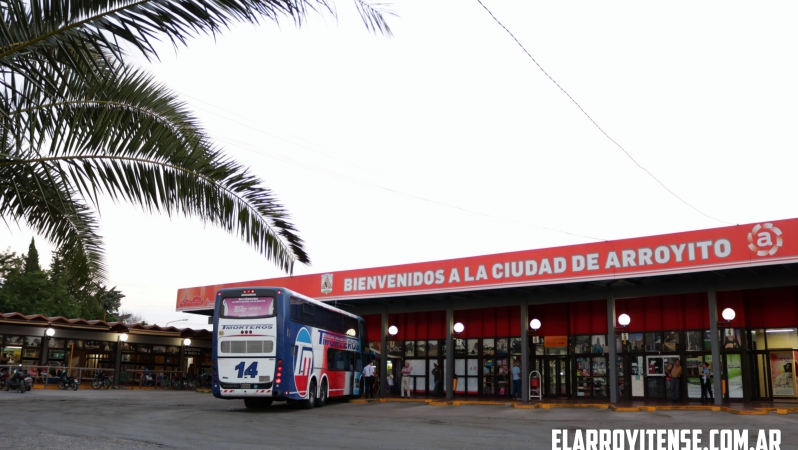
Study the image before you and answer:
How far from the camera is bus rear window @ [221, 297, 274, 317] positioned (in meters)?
18.7

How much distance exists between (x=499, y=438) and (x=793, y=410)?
9544 mm

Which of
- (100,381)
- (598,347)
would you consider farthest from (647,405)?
(100,381)

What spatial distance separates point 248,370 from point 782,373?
16511 mm

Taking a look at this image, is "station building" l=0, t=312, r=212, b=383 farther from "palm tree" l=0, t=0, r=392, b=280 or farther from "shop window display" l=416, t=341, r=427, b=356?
"palm tree" l=0, t=0, r=392, b=280

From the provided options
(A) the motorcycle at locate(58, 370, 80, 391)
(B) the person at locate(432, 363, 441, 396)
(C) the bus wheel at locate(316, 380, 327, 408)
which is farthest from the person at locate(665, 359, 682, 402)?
(A) the motorcycle at locate(58, 370, 80, 391)

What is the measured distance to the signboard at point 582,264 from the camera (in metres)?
18.3

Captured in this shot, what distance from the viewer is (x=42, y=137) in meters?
6.17

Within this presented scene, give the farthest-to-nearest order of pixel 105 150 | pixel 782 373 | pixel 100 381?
1. pixel 100 381
2. pixel 782 373
3. pixel 105 150

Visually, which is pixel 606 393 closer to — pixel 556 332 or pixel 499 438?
pixel 556 332

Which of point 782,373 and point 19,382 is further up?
point 782,373

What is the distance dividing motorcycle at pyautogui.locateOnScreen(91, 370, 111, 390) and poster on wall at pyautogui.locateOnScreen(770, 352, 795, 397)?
1079 inches

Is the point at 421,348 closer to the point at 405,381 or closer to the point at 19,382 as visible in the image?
the point at 405,381

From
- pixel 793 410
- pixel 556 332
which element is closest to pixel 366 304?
pixel 556 332

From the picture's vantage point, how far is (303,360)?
1977cm
